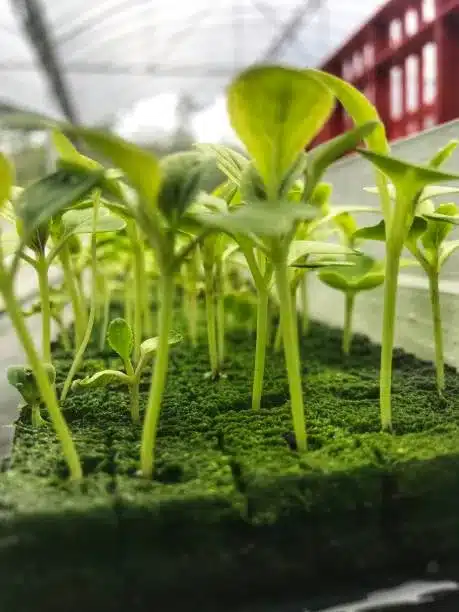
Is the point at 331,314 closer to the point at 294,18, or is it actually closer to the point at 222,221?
the point at 222,221

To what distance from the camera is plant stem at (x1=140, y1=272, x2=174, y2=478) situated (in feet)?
1.53

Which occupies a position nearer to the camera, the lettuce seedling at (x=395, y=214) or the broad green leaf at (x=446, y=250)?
the lettuce seedling at (x=395, y=214)

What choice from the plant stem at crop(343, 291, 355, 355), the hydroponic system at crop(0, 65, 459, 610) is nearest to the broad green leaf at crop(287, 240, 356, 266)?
the hydroponic system at crop(0, 65, 459, 610)

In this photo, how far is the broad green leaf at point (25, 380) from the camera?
575 millimetres

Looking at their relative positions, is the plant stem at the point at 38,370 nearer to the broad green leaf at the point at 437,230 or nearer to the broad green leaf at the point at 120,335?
the broad green leaf at the point at 120,335

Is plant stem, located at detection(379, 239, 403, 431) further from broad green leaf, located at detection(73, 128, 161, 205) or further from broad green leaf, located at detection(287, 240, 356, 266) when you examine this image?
broad green leaf, located at detection(73, 128, 161, 205)

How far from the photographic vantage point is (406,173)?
1.64ft

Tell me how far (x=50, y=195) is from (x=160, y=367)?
145 mm

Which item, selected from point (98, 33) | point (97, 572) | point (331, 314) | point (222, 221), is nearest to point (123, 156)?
point (222, 221)

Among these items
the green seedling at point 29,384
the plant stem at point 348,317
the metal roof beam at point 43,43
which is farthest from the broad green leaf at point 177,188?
the metal roof beam at point 43,43

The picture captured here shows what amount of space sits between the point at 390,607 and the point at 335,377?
43 centimetres

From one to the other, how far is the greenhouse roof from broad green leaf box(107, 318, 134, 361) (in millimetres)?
3704

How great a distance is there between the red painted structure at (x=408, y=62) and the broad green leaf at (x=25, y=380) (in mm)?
832

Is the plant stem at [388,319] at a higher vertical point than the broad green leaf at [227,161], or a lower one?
lower
